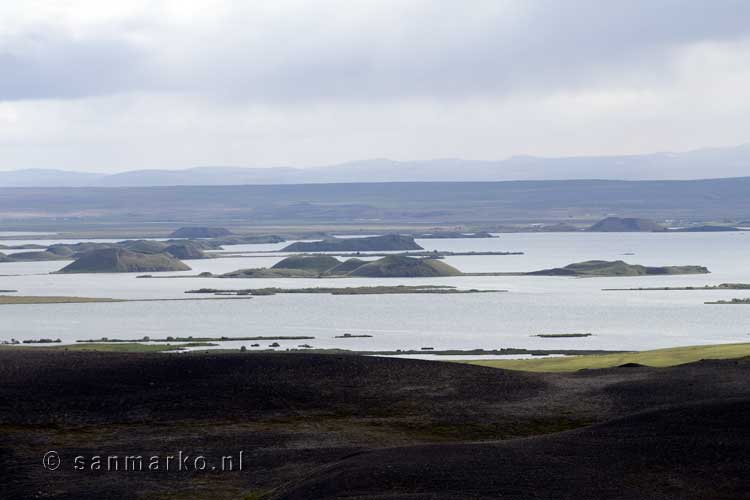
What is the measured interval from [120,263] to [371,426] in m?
128

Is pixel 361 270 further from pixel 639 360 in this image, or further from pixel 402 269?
pixel 639 360

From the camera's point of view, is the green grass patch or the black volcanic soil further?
the green grass patch

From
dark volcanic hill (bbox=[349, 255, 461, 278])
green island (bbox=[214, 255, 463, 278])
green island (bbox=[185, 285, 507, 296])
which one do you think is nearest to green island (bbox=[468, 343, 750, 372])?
green island (bbox=[185, 285, 507, 296])

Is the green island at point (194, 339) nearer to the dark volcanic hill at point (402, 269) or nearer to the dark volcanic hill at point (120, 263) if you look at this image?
the dark volcanic hill at point (402, 269)

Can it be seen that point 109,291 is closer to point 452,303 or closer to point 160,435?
point 452,303

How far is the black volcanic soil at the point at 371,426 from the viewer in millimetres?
24406

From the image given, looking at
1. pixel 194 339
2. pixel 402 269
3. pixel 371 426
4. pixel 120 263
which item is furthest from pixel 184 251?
pixel 371 426

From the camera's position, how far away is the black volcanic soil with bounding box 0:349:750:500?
961 inches

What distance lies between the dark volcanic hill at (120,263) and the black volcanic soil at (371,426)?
113526 millimetres

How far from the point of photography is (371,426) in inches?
1284

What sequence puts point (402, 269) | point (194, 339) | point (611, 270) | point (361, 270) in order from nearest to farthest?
point (194, 339)
point (611, 270)
point (361, 270)
point (402, 269)

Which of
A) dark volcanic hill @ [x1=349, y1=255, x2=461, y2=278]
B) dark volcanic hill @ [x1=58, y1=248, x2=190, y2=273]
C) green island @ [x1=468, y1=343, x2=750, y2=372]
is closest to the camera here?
green island @ [x1=468, y1=343, x2=750, y2=372]

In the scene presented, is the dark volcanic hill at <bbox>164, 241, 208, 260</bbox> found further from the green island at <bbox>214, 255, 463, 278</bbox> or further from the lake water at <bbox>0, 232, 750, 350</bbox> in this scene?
the lake water at <bbox>0, 232, 750, 350</bbox>

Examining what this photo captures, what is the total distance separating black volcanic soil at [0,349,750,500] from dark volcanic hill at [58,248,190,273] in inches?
4470
